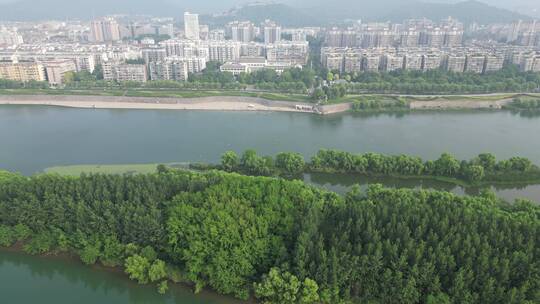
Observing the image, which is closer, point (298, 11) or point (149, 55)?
point (149, 55)

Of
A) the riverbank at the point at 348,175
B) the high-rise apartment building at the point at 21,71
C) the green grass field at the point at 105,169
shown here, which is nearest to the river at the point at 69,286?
the riverbank at the point at 348,175

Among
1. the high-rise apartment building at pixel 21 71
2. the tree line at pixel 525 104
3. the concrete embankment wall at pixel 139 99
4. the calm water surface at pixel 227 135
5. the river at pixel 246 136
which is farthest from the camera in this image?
the high-rise apartment building at pixel 21 71

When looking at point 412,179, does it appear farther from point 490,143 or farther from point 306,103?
point 306,103

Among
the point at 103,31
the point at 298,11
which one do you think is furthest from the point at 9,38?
the point at 298,11

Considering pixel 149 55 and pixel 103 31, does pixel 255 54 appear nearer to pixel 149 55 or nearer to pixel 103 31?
pixel 149 55

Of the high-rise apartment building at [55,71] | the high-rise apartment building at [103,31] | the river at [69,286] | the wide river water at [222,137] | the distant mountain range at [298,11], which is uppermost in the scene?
the distant mountain range at [298,11]

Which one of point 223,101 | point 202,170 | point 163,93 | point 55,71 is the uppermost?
point 55,71

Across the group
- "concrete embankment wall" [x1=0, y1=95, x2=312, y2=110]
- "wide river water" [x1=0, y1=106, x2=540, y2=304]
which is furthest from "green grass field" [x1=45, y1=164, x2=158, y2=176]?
"concrete embankment wall" [x1=0, y1=95, x2=312, y2=110]

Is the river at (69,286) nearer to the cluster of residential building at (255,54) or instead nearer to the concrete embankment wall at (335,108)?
the concrete embankment wall at (335,108)
